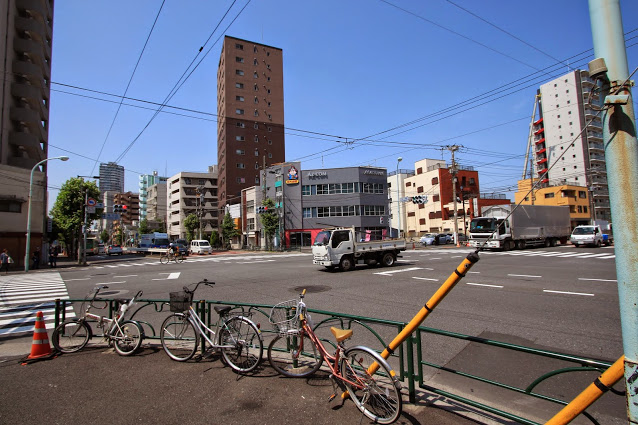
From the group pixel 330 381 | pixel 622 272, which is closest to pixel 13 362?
pixel 330 381

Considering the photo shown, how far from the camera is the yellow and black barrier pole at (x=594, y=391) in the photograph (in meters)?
1.97

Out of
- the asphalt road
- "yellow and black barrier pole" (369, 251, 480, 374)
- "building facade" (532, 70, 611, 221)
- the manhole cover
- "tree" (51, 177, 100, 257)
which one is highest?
"building facade" (532, 70, 611, 221)

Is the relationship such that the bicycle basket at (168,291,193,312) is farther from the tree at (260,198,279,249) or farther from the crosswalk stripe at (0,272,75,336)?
the tree at (260,198,279,249)

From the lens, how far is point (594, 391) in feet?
6.60

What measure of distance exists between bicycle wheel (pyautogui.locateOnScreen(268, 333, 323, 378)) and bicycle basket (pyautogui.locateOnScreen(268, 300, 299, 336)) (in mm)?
118

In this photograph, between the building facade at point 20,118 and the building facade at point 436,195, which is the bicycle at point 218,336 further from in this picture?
the building facade at point 436,195

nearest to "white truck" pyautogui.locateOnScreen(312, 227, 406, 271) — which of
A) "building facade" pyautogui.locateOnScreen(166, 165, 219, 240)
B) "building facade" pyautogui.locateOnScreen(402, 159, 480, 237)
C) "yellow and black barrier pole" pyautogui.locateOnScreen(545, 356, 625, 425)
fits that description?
"yellow and black barrier pole" pyautogui.locateOnScreen(545, 356, 625, 425)

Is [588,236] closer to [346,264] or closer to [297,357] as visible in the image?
[346,264]

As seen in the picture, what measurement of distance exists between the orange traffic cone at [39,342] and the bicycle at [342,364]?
13.1 ft

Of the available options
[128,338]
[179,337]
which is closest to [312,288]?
[179,337]

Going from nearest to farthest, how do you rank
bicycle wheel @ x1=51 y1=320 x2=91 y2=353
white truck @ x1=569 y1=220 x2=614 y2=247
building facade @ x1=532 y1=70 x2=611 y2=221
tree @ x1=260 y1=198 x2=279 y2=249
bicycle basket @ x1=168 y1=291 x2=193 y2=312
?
bicycle basket @ x1=168 y1=291 x2=193 y2=312 → bicycle wheel @ x1=51 y1=320 x2=91 y2=353 → white truck @ x1=569 y1=220 x2=614 y2=247 → tree @ x1=260 y1=198 x2=279 y2=249 → building facade @ x1=532 y1=70 x2=611 y2=221

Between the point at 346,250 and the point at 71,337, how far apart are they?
1326 cm

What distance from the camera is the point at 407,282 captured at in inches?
512

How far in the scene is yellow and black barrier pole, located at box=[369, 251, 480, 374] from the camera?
2582 mm
